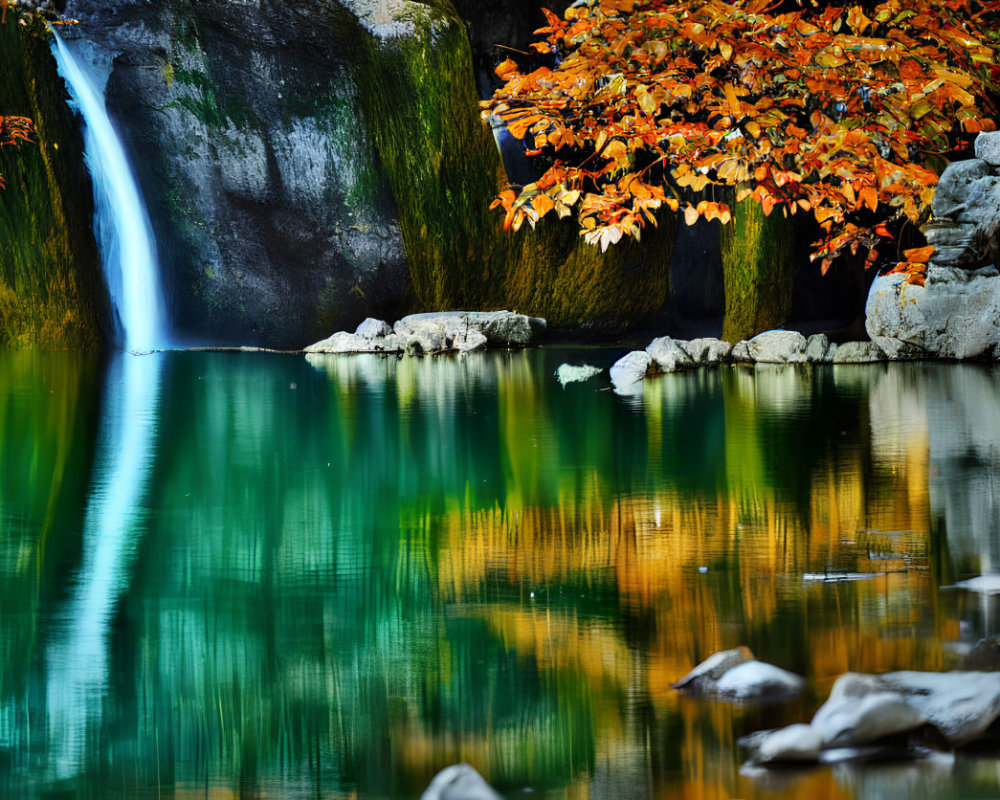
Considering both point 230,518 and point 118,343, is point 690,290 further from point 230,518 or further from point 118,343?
point 230,518

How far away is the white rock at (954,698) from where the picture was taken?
1.16 m

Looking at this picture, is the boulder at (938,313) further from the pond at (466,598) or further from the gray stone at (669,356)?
the pond at (466,598)

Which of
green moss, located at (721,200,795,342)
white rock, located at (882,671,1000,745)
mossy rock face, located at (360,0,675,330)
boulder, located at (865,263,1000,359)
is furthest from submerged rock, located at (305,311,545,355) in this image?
white rock, located at (882,671,1000,745)

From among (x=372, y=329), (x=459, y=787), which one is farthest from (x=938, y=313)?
(x=459, y=787)

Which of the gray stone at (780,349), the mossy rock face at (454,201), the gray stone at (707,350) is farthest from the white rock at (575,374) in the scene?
the mossy rock face at (454,201)

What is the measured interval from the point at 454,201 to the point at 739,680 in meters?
9.55

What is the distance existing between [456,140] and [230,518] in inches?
338

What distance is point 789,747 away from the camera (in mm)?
1143

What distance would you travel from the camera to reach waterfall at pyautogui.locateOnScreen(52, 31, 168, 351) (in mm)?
10078

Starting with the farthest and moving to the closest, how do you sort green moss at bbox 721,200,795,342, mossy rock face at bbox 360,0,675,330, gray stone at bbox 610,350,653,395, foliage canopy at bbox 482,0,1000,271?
mossy rock face at bbox 360,0,675,330 < green moss at bbox 721,200,795,342 < gray stone at bbox 610,350,653,395 < foliage canopy at bbox 482,0,1000,271

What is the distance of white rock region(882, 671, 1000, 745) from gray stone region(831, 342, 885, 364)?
6365 millimetres

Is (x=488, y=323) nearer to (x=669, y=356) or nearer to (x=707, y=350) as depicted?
(x=707, y=350)

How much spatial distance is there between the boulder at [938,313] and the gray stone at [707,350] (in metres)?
1.01

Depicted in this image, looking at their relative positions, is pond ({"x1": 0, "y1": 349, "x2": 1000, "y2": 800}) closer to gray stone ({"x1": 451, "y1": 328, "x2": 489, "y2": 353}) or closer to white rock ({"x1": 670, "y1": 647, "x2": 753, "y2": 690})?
white rock ({"x1": 670, "y1": 647, "x2": 753, "y2": 690})
